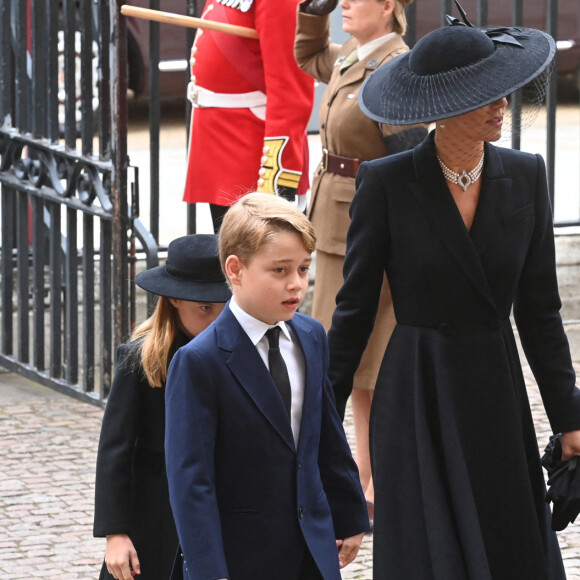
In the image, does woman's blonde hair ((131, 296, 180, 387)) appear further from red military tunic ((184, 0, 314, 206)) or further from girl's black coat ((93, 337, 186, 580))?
red military tunic ((184, 0, 314, 206))

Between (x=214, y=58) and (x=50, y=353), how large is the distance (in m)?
1.61

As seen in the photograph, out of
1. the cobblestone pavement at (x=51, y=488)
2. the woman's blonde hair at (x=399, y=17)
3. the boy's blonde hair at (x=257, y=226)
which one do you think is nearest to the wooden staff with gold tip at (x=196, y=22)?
the woman's blonde hair at (x=399, y=17)

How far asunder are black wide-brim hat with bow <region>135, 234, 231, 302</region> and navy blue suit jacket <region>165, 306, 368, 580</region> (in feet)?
1.02

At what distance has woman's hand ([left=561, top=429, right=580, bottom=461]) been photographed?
142 inches

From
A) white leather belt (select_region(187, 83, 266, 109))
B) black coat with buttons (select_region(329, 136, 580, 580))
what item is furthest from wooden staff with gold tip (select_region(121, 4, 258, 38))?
black coat with buttons (select_region(329, 136, 580, 580))

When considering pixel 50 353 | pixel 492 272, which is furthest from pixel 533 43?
pixel 50 353

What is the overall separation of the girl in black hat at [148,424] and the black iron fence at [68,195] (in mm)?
2454

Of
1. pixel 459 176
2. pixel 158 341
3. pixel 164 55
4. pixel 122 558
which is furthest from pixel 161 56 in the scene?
pixel 122 558

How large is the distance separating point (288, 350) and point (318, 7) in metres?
2.46

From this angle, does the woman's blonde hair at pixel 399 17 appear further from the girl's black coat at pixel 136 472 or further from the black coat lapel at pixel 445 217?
the girl's black coat at pixel 136 472

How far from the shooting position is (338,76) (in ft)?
16.6

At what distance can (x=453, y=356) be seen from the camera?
11.5 ft

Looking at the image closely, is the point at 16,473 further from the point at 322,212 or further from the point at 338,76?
the point at 338,76

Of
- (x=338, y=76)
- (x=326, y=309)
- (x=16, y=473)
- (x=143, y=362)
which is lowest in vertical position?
(x=16, y=473)
